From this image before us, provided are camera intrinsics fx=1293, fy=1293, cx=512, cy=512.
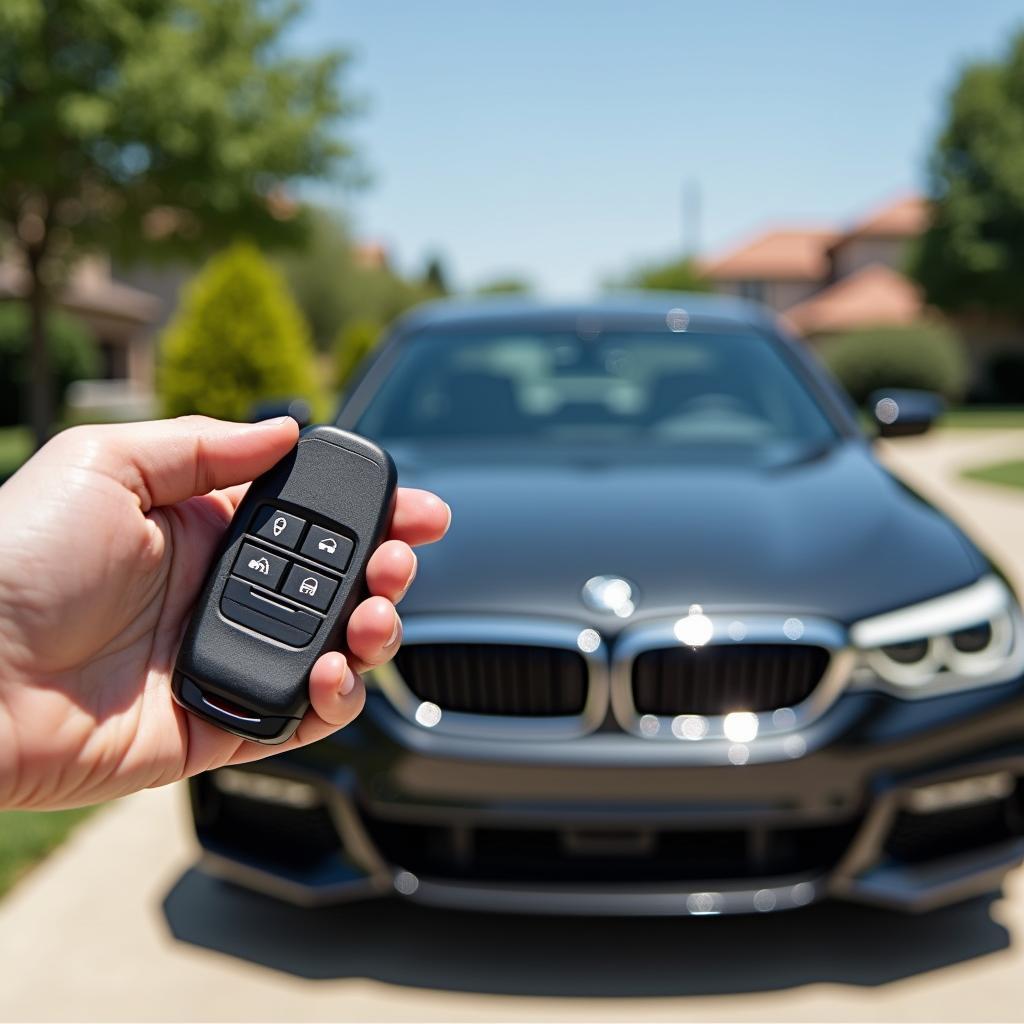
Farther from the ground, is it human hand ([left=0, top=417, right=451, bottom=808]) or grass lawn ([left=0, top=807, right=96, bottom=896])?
human hand ([left=0, top=417, right=451, bottom=808])

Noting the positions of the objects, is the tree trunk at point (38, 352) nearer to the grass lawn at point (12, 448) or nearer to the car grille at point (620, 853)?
the grass lawn at point (12, 448)

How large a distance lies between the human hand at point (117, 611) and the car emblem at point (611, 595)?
1138mm

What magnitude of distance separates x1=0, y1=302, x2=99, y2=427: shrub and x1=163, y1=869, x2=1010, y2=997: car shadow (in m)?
25.0

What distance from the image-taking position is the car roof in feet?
14.3

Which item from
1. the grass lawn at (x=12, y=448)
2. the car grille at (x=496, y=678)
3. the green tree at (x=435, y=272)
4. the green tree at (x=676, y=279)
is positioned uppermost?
the car grille at (x=496, y=678)

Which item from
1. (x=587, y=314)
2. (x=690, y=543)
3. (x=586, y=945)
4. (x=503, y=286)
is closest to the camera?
(x=690, y=543)

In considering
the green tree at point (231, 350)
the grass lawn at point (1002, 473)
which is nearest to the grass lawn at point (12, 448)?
the green tree at point (231, 350)

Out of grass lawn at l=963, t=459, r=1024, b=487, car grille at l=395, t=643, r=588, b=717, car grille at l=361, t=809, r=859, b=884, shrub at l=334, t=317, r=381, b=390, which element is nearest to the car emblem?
car grille at l=395, t=643, r=588, b=717

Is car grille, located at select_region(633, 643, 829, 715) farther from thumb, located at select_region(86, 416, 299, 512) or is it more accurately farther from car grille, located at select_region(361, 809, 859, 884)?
thumb, located at select_region(86, 416, 299, 512)

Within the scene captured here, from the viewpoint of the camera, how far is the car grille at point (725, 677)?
2.68 meters

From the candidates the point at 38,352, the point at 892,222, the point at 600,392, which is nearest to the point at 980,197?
the point at 892,222

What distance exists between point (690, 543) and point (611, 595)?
10.1 inches

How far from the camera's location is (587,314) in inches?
174

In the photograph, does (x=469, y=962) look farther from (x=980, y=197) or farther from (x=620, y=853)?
(x=980, y=197)
